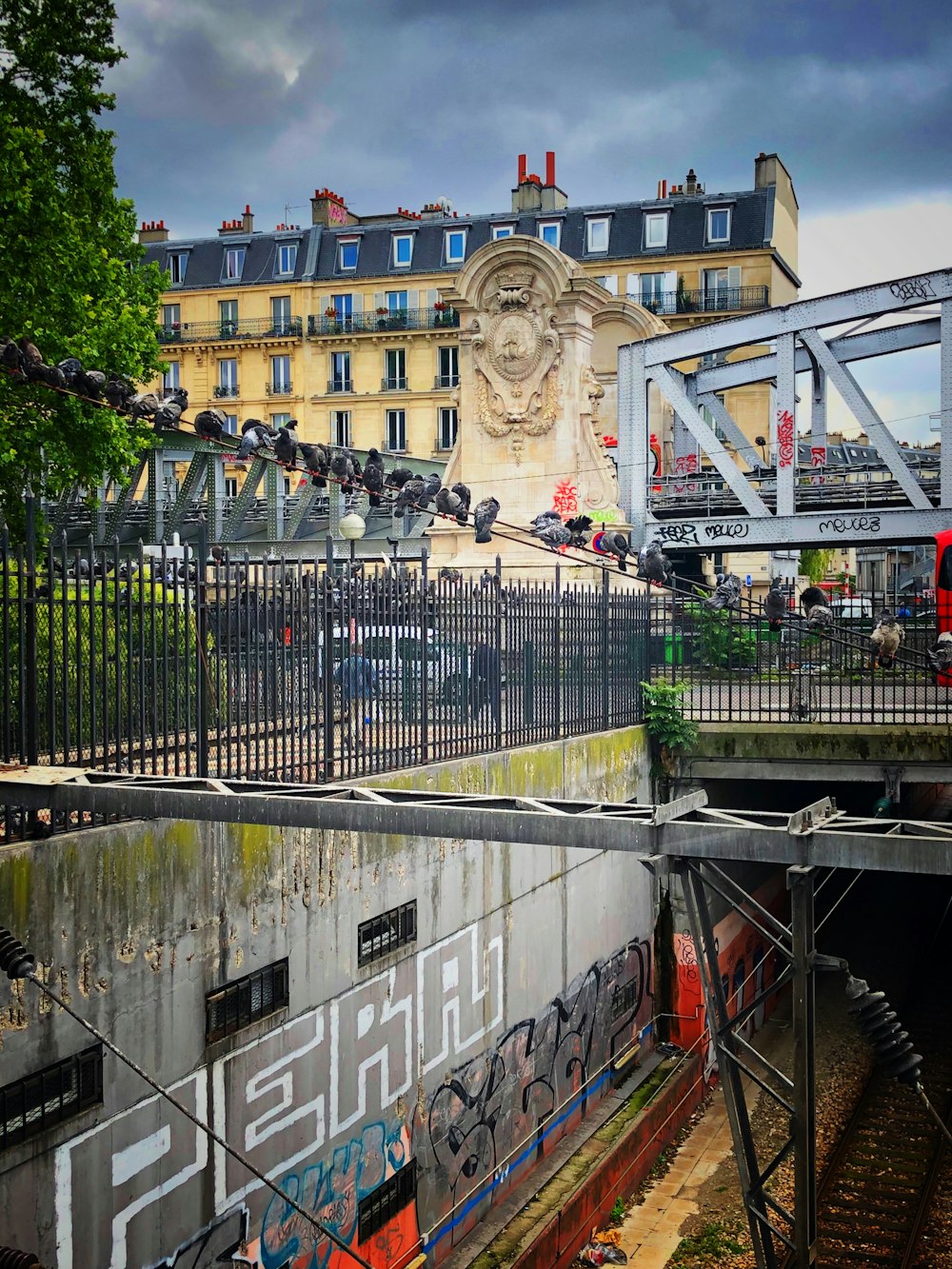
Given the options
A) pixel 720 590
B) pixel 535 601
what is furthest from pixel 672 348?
pixel 535 601

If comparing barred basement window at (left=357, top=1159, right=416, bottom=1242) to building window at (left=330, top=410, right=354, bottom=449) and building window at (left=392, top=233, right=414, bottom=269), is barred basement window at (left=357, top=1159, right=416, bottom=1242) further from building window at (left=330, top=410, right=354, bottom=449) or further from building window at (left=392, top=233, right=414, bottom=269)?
building window at (left=392, top=233, right=414, bottom=269)

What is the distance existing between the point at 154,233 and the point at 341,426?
49.9 feet

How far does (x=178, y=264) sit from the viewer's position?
6419 cm

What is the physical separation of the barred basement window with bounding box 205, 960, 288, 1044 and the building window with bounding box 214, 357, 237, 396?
5347 centimetres

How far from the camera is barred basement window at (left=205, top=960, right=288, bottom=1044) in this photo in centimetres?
927

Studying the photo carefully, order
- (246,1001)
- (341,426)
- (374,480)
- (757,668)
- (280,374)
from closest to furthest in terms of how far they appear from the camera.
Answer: (246,1001) < (374,480) < (757,668) < (341,426) < (280,374)

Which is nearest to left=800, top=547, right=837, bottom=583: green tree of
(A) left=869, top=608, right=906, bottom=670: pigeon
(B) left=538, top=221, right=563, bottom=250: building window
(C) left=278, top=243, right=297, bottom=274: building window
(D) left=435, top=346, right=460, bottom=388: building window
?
(B) left=538, top=221, right=563, bottom=250: building window

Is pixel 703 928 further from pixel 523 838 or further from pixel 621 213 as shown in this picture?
pixel 621 213

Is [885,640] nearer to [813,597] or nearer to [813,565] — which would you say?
[813,597]

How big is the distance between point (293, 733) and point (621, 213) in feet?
169

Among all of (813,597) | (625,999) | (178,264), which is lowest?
(625,999)

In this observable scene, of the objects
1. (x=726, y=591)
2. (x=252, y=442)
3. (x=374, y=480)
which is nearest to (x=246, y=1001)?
(x=252, y=442)

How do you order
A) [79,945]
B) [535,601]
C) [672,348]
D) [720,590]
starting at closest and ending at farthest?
[79,945] < [535,601] < [720,590] < [672,348]

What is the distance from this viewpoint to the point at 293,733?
36.6ft
